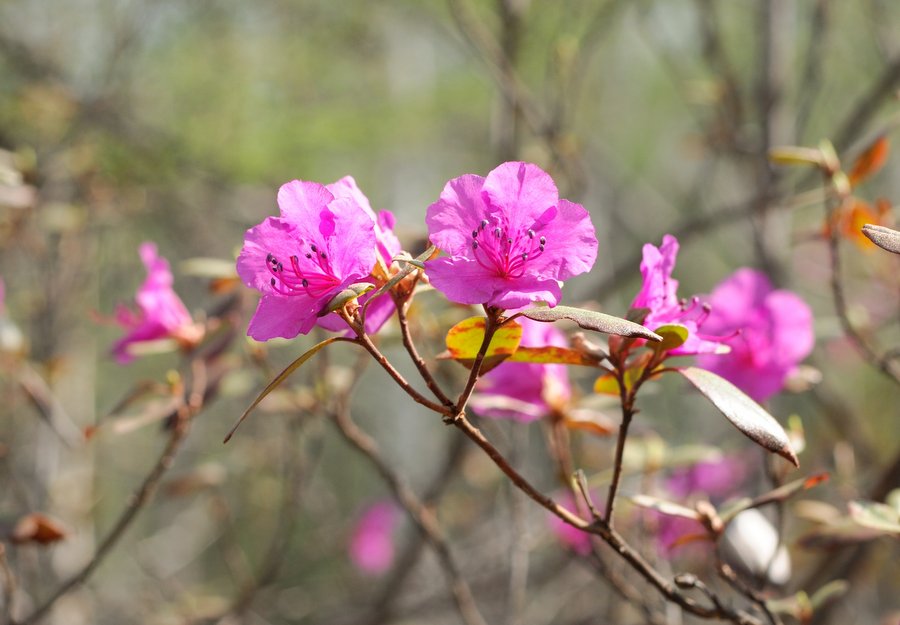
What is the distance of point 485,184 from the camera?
0.73m

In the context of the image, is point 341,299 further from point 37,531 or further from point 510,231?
point 37,531

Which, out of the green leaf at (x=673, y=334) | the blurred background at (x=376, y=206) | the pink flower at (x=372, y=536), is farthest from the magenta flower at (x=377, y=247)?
the pink flower at (x=372, y=536)

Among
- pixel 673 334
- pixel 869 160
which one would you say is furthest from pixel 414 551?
pixel 673 334

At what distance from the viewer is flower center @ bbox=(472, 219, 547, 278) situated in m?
0.73

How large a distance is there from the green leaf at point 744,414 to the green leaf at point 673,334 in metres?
0.03

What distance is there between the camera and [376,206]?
608 centimetres

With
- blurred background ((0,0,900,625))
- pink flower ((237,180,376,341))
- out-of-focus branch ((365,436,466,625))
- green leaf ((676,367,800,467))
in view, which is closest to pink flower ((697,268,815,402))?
blurred background ((0,0,900,625))

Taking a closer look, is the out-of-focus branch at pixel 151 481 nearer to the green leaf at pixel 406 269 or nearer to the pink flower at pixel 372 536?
the green leaf at pixel 406 269

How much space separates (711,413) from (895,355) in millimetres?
2602

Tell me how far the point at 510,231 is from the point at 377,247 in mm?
127

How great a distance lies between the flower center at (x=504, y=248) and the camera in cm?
73

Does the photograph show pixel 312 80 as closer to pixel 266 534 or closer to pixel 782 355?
pixel 266 534

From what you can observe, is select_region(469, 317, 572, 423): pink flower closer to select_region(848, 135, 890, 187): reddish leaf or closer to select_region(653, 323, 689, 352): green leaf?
select_region(653, 323, 689, 352): green leaf

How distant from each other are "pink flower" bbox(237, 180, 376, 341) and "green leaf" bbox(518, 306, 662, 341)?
0.15 meters
